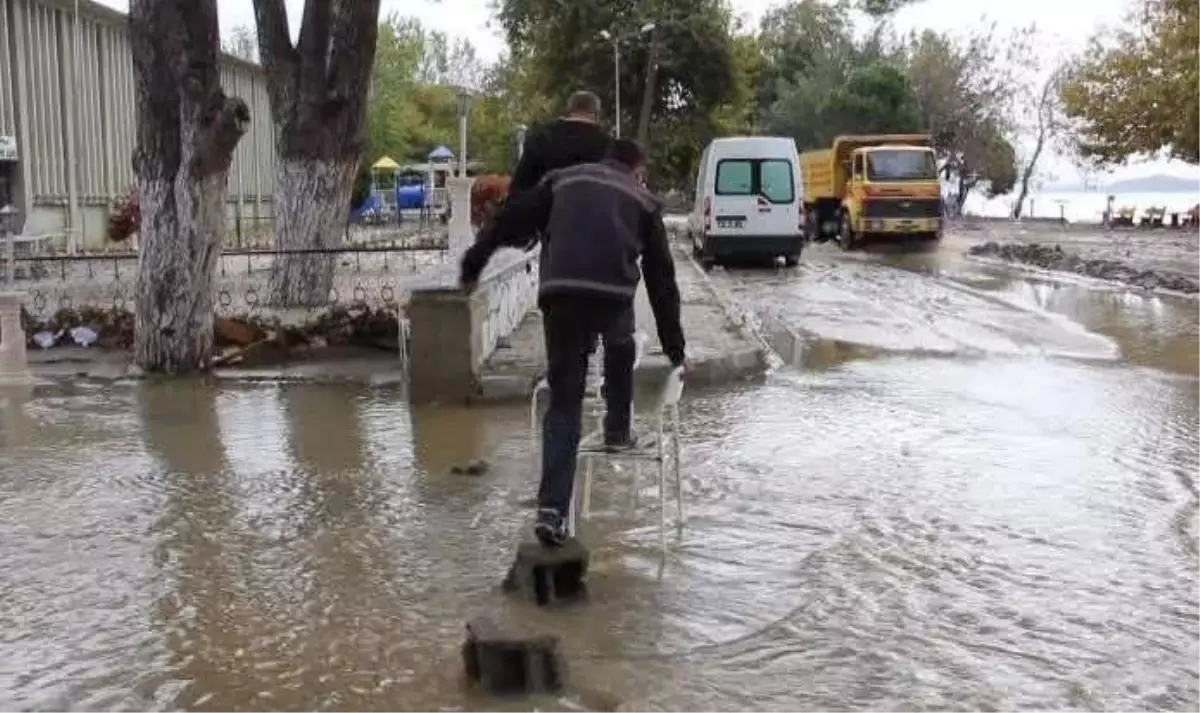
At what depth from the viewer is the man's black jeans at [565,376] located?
4.85 meters

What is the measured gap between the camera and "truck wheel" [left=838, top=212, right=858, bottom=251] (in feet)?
101

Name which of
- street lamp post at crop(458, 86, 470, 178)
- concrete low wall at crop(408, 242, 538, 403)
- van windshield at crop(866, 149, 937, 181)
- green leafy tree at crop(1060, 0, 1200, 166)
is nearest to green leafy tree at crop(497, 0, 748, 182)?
green leafy tree at crop(1060, 0, 1200, 166)

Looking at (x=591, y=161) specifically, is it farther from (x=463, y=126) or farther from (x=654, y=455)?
(x=463, y=126)

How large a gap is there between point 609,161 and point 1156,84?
30.1 metres

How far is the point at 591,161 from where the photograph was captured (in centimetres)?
519

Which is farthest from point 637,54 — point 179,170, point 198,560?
point 198,560

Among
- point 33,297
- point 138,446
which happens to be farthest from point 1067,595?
point 33,297

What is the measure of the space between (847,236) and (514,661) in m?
28.3

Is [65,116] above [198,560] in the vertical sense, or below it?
above

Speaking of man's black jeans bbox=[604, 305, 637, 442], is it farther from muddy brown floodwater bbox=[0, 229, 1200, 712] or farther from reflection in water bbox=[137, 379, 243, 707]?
reflection in water bbox=[137, 379, 243, 707]

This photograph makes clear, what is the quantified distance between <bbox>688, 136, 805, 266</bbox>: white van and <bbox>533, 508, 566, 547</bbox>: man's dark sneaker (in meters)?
19.2

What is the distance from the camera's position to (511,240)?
5.10 meters

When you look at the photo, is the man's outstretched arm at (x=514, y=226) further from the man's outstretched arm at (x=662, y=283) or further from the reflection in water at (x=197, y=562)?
the reflection in water at (x=197, y=562)

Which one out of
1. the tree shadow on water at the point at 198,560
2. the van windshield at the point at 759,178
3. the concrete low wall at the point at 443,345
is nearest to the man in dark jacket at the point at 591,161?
the tree shadow on water at the point at 198,560
